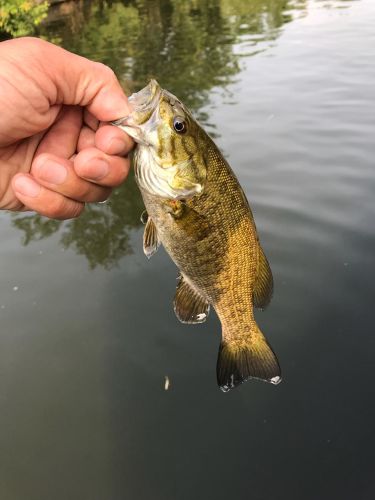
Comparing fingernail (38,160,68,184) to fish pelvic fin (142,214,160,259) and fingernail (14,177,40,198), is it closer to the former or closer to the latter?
fingernail (14,177,40,198)

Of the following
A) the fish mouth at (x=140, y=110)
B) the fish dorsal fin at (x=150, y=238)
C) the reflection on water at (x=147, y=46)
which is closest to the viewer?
the fish mouth at (x=140, y=110)

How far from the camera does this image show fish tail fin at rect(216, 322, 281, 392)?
7.53ft

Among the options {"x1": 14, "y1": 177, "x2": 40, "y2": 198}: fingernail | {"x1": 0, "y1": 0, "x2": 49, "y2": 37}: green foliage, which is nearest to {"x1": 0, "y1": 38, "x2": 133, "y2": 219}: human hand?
{"x1": 14, "y1": 177, "x2": 40, "y2": 198}: fingernail

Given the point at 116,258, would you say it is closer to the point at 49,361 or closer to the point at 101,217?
the point at 101,217

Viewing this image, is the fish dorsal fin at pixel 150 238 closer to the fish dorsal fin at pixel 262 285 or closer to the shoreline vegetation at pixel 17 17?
the fish dorsal fin at pixel 262 285

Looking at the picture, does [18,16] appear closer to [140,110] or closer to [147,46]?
[147,46]

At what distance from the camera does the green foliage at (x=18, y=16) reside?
16828 millimetres

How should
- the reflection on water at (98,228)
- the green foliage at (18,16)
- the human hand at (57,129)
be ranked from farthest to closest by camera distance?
the green foliage at (18,16)
the reflection on water at (98,228)
the human hand at (57,129)

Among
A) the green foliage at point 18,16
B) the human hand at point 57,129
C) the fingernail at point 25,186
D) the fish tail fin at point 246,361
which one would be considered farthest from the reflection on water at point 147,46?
the fish tail fin at point 246,361

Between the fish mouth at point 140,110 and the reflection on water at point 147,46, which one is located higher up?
the fish mouth at point 140,110

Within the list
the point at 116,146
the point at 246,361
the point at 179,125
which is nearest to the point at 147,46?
the point at 116,146

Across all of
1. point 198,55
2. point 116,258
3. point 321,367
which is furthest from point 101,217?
point 198,55

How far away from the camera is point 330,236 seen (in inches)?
211

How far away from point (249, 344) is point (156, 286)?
2809 mm
